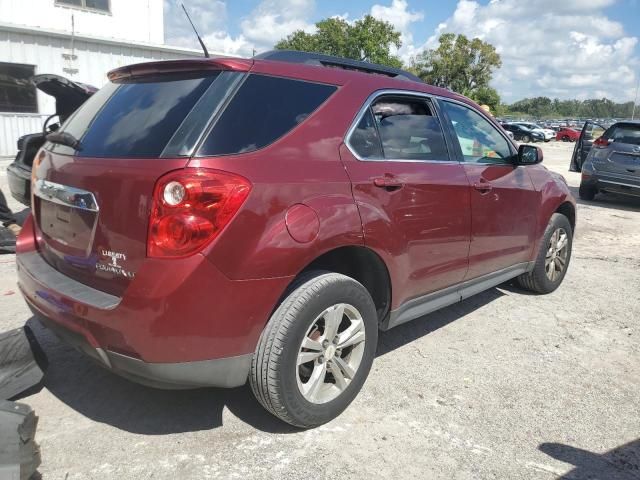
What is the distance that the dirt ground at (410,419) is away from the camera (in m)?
2.48

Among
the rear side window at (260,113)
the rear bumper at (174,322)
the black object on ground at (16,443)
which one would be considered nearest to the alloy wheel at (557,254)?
the rear side window at (260,113)

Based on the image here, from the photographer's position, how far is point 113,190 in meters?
2.32

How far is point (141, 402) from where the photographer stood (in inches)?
116

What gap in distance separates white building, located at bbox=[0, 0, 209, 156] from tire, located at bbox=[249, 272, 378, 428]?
12.1 meters

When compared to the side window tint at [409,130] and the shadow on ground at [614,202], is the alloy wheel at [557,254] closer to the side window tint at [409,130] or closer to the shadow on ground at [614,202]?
the side window tint at [409,130]

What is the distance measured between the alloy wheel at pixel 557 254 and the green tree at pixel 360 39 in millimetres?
34742

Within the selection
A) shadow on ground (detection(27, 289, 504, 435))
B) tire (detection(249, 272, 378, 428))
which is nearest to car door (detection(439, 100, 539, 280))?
tire (detection(249, 272, 378, 428))

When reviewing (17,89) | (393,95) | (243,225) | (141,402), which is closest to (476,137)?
(393,95)

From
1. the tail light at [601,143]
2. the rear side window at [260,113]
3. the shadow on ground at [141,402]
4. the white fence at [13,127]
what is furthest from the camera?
the white fence at [13,127]

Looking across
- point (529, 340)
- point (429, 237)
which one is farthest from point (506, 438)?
point (529, 340)

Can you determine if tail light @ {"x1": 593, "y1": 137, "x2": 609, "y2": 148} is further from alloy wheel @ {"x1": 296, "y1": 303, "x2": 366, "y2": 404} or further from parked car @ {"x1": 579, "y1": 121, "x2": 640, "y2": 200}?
alloy wheel @ {"x1": 296, "y1": 303, "x2": 366, "y2": 404}

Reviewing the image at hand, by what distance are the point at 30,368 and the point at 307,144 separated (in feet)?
6.29

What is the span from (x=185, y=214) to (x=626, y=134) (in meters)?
10.6

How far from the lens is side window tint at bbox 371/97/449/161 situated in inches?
122
